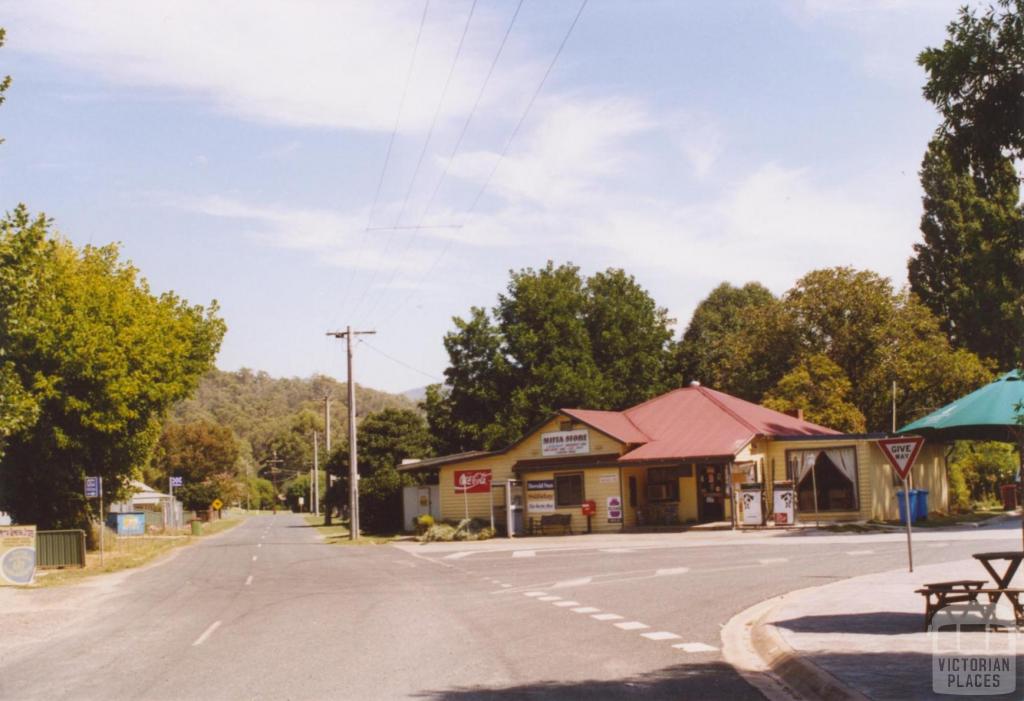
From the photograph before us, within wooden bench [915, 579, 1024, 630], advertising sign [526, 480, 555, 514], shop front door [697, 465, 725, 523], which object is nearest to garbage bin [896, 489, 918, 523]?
shop front door [697, 465, 725, 523]

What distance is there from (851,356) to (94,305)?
36.0m

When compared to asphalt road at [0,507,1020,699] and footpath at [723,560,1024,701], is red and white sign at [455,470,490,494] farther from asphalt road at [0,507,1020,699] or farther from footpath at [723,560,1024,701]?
footpath at [723,560,1024,701]

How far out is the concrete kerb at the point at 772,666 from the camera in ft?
28.1

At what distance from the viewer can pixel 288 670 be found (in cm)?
1037

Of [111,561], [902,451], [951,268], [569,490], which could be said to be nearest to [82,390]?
[111,561]

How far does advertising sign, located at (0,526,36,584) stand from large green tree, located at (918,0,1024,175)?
78.1 ft

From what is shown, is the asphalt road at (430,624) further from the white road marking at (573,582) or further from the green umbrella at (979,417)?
the green umbrella at (979,417)

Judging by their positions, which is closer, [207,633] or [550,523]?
[207,633]

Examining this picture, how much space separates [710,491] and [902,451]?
22.9 metres

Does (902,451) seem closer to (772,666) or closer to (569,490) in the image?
(772,666)

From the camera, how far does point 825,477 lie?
38906 millimetres

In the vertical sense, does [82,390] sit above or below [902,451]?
above

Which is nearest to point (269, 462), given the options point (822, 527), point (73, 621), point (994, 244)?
point (822, 527)

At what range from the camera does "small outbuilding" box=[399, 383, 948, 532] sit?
38.0m
